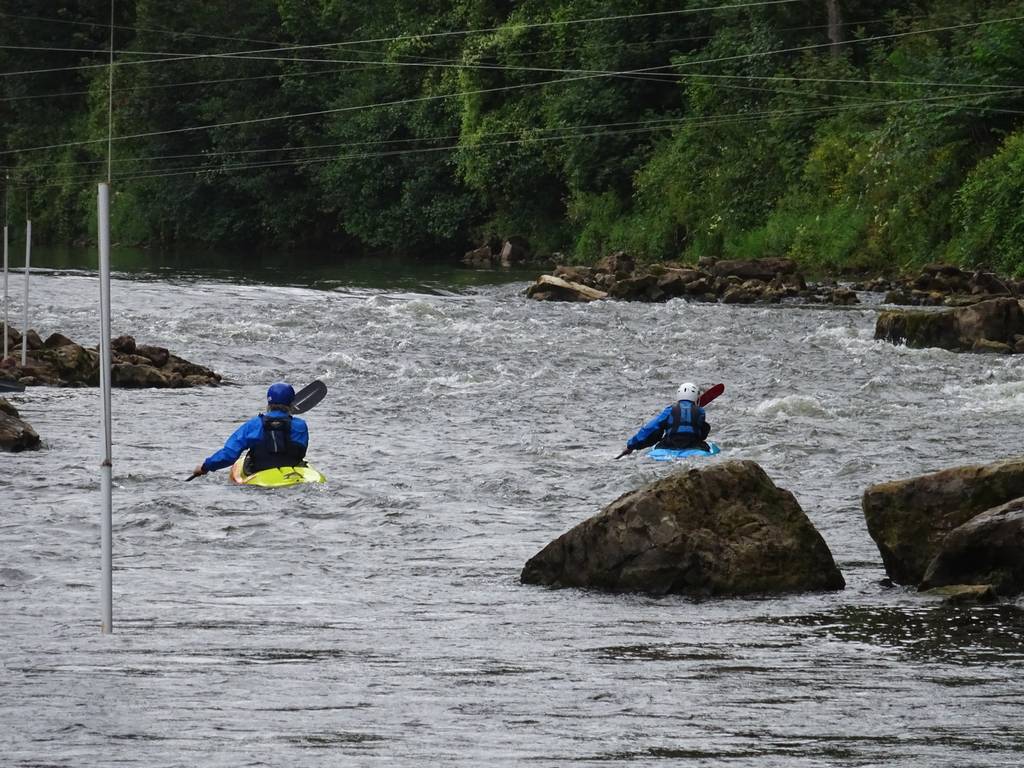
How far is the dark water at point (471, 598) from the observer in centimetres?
660

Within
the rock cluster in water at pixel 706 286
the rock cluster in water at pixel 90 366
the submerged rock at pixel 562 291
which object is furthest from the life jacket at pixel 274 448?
the submerged rock at pixel 562 291

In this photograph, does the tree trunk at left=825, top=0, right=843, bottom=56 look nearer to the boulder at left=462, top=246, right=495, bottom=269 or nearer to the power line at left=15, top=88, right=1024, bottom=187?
the power line at left=15, top=88, right=1024, bottom=187

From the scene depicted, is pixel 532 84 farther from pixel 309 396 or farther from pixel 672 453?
pixel 672 453

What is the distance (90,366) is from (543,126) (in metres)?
31.9

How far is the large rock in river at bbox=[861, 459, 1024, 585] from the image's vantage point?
32.7 feet

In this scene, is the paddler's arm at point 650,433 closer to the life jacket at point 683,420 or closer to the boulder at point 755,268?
the life jacket at point 683,420

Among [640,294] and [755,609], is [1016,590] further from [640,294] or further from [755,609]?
[640,294]

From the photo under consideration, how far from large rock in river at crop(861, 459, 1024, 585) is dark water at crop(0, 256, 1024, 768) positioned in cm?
29

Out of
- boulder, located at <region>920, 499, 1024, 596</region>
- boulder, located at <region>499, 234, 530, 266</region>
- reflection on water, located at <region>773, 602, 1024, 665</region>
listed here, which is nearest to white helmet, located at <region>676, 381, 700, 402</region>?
boulder, located at <region>920, 499, 1024, 596</region>

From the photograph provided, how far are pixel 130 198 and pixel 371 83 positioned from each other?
1547cm

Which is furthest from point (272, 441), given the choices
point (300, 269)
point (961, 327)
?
point (300, 269)

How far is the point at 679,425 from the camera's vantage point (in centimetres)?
1533

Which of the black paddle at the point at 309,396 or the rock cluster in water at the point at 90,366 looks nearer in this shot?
the black paddle at the point at 309,396

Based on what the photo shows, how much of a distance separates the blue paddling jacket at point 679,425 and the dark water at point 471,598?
1.22ft
